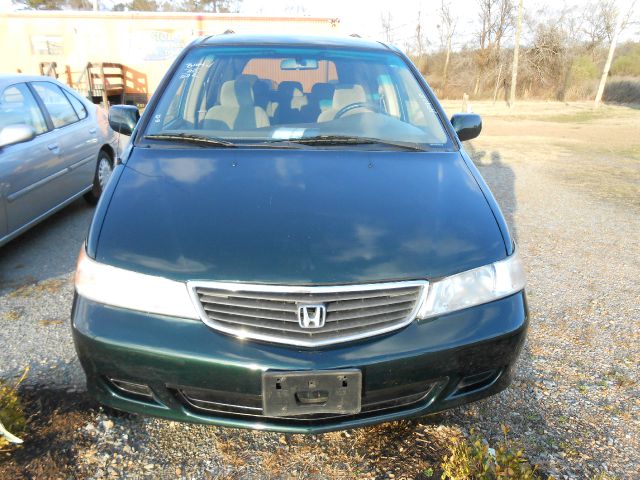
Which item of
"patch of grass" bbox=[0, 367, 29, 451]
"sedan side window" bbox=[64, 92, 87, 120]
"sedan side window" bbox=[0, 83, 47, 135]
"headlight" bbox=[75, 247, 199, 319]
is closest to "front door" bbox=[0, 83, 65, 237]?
"sedan side window" bbox=[0, 83, 47, 135]

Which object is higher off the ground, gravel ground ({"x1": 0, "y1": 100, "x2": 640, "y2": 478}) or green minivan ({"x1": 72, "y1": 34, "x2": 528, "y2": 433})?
green minivan ({"x1": 72, "y1": 34, "x2": 528, "y2": 433})

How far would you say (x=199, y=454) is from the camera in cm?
210

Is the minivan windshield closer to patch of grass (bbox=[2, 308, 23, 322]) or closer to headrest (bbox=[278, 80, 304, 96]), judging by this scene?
headrest (bbox=[278, 80, 304, 96])

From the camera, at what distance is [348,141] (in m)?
2.68

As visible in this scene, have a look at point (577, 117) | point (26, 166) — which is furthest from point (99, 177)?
point (577, 117)

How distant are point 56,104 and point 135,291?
13.1ft

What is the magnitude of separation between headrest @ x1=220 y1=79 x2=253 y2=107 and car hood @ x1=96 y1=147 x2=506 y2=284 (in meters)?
0.57

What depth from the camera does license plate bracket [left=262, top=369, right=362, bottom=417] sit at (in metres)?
1.70

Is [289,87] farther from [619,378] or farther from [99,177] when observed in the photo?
[99,177]

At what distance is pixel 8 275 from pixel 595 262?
4.95 metres

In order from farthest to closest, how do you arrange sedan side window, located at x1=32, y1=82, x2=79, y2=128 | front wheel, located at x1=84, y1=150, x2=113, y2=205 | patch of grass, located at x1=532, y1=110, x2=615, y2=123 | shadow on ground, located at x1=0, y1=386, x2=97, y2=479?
patch of grass, located at x1=532, y1=110, x2=615, y2=123
front wheel, located at x1=84, y1=150, x2=113, y2=205
sedan side window, located at x1=32, y1=82, x2=79, y2=128
shadow on ground, located at x1=0, y1=386, x2=97, y2=479

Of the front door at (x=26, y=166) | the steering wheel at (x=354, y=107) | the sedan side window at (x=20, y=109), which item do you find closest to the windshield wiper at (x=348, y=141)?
the steering wheel at (x=354, y=107)

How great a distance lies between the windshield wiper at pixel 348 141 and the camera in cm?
265

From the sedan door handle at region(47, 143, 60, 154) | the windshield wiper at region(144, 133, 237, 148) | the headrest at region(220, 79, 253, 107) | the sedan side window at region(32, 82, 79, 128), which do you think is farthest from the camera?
the sedan side window at region(32, 82, 79, 128)
